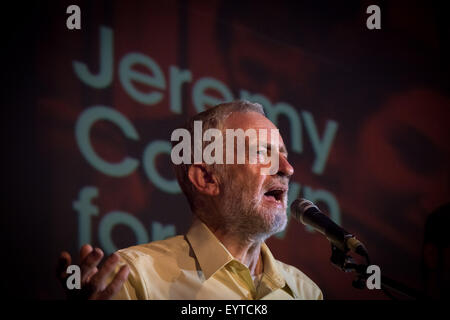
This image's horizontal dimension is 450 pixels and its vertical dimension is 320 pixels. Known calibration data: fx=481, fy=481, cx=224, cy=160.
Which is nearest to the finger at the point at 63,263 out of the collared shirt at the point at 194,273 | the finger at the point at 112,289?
the finger at the point at 112,289

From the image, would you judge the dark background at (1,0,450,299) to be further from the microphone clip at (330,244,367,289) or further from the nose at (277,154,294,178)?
the microphone clip at (330,244,367,289)

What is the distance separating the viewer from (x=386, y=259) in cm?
375

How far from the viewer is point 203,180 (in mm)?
2293

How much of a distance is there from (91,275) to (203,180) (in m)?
0.83

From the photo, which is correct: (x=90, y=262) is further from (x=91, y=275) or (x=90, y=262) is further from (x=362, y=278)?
(x=362, y=278)

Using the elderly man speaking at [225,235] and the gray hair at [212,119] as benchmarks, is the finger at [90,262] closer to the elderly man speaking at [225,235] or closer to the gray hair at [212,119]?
the elderly man speaking at [225,235]

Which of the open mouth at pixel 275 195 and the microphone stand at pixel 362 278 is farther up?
the open mouth at pixel 275 195

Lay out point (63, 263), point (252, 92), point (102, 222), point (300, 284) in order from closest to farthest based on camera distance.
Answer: point (63, 263) < point (300, 284) < point (102, 222) < point (252, 92)

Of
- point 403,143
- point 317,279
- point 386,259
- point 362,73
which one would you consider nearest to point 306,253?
point 317,279

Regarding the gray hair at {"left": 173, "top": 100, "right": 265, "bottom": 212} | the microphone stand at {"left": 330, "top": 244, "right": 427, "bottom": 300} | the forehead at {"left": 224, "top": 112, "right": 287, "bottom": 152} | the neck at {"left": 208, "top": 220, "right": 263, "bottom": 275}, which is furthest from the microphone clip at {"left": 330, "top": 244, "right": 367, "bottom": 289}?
the gray hair at {"left": 173, "top": 100, "right": 265, "bottom": 212}

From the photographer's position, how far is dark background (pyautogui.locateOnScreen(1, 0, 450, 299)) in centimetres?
279

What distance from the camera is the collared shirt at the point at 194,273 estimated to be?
1970 millimetres

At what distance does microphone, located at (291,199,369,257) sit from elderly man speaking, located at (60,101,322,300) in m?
0.19

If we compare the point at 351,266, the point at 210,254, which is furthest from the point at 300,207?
the point at 210,254
